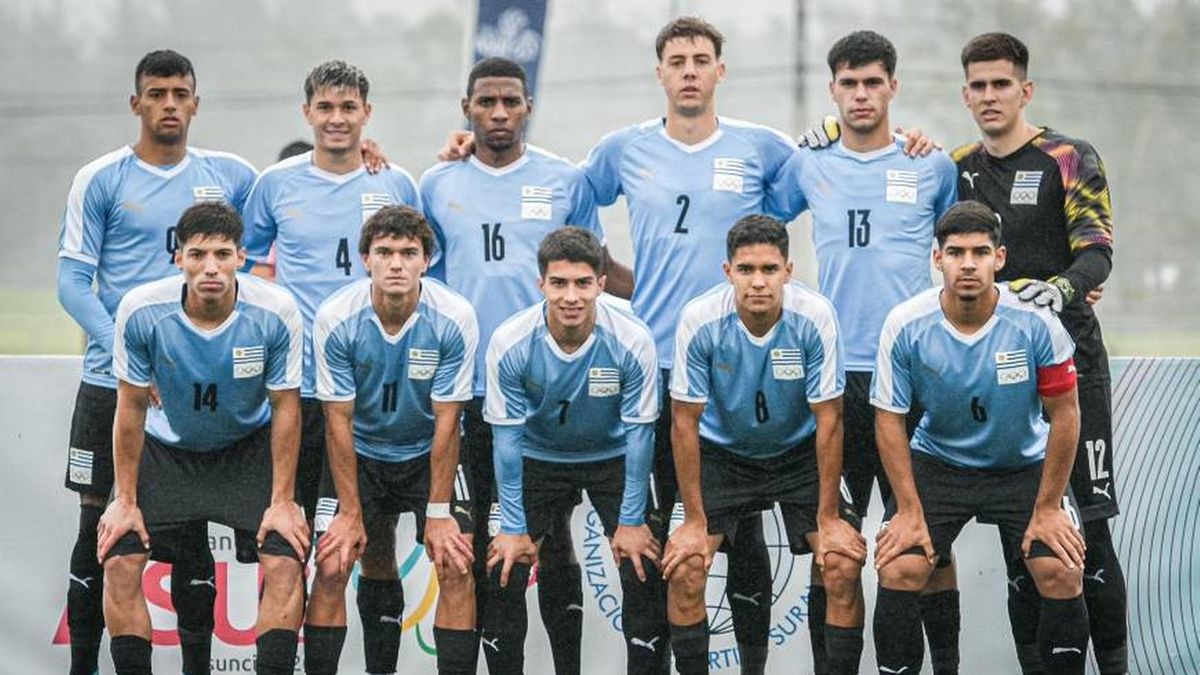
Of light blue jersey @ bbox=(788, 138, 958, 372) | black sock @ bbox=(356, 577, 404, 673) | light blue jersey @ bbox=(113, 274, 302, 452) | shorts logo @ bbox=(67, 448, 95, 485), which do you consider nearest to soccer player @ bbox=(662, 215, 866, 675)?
light blue jersey @ bbox=(788, 138, 958, 372)

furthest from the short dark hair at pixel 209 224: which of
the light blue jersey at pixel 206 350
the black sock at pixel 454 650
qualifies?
the black sock at pixel 454 650

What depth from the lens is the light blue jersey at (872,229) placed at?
6.59 metres

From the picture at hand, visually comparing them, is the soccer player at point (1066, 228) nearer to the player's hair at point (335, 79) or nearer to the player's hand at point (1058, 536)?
the player's hand at point (1058, 536)

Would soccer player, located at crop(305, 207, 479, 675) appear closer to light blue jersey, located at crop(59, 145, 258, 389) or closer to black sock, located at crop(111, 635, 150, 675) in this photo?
black sock, located at crop(111, 635, 150, 675)

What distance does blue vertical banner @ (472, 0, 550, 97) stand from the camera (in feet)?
29.1

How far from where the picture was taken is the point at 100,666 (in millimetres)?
7633

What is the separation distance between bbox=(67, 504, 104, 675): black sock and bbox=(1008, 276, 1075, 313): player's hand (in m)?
3.89

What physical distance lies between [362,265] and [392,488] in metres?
0.94

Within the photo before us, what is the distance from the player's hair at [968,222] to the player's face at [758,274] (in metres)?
0.62

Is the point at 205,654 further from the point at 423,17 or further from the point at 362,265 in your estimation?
the point at 423,17

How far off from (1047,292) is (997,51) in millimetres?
1052

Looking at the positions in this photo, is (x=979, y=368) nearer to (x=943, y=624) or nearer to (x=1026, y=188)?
(x=1026, y=188)

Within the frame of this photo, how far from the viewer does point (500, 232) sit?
6898 mm

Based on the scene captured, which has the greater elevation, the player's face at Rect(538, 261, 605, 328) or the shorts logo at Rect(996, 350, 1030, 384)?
the player's face at Rect(538, 261, 605, 328)
